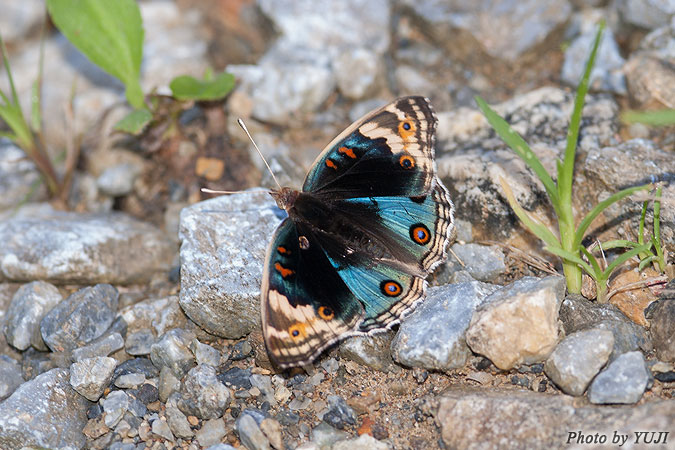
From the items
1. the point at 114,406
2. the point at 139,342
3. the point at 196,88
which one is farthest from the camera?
the point at 196,88

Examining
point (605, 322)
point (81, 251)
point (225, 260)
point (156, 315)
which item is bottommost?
point (156, 315)

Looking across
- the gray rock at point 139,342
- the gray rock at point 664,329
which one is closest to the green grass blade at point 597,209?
the gray rock at point 664,329

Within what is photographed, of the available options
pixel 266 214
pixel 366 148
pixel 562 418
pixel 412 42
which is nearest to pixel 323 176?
pixel 366 148

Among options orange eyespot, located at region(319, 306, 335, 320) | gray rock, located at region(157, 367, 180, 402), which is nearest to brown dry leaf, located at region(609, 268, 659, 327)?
orange eyespot, located at region(319, 306, 335, 320)

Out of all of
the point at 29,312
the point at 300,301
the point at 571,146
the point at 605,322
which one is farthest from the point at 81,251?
the point at 605,322

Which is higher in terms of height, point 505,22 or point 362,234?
point 505,22

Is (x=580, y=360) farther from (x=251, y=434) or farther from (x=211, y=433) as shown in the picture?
(x=211, y=433)

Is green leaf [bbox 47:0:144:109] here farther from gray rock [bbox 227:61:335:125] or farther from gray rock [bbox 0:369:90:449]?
gray rock [bbox 0:369:90:449]

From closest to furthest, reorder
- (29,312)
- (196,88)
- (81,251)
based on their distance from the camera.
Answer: (29,312) → (81,251) → (196,88)
